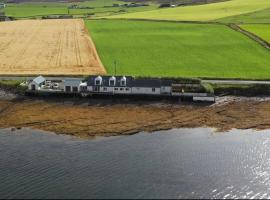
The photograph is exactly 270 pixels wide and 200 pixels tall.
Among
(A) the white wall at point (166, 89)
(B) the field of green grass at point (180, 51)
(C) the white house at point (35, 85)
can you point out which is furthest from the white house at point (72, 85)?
(A) the white wall at point (166, 89)

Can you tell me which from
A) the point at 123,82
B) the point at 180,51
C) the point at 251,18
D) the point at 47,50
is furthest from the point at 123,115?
the point at 251,18

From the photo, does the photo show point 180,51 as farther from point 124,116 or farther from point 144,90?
point 124,116

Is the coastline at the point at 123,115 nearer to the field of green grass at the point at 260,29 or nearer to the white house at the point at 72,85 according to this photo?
the white house at the point at 72,85

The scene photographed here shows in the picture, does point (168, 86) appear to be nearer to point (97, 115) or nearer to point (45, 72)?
point (97, 115)

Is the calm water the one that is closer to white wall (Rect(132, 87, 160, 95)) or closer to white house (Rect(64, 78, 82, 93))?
white wall (Rect(132, 87, 160, 95))

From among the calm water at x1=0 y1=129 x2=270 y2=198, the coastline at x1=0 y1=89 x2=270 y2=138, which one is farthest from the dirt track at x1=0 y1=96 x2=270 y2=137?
the calm water at x1=0 y1=129 x2=270 y2=198
